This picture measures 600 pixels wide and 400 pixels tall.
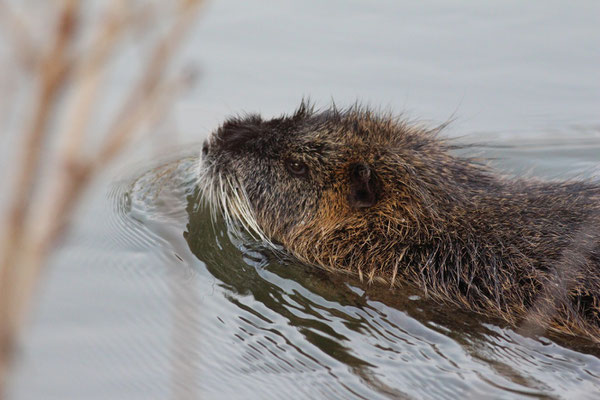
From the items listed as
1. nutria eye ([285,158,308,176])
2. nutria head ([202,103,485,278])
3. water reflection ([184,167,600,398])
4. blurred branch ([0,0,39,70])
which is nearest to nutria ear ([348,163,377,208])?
nutria head ([202,103,485,278])

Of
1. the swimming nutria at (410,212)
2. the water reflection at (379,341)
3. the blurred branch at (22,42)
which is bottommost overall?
the water reflection at (379,341)

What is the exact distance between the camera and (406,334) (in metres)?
3.87

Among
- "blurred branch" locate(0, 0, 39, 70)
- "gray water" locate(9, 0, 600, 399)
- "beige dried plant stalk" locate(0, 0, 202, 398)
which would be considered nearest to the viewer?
"beige dried plant stalk" locate(0, 0, 202, 398)

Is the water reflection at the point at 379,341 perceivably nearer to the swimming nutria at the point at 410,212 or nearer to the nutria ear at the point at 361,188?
the swimming nutria at the point at 410,212

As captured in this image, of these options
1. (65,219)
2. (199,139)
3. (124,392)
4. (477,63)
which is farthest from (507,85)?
(65,219)

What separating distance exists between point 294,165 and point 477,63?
10.8 feet

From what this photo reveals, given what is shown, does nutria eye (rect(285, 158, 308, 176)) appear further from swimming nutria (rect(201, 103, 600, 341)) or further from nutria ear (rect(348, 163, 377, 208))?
nutria ear (rect(348, 163, 377, 208))

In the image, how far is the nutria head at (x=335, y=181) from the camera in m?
4.34

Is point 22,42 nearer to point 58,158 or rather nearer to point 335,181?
point 58,158

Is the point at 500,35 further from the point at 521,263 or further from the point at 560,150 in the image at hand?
the point at 521,263

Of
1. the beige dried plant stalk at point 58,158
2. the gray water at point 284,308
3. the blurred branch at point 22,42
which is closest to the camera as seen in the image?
the beige dried plant stalk at point 58,158

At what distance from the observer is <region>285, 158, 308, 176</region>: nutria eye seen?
4.60m

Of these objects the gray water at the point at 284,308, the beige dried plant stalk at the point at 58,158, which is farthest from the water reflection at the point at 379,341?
the beige dried plant stalk at the point at 58,158

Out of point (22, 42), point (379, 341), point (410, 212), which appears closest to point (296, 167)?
point (410, 212)
